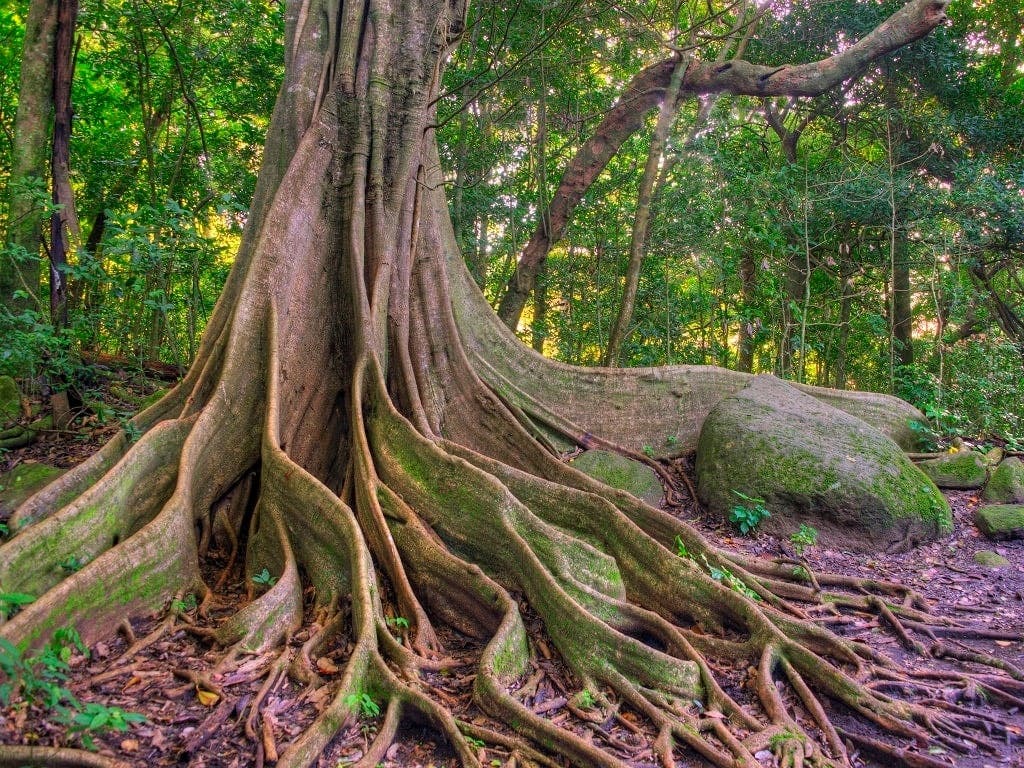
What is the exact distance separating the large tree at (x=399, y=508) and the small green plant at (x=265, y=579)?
0.44ft

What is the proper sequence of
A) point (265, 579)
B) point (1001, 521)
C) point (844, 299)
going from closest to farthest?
1. point (265, 579)
2. point (1001, 521)
3. point (844, 299)

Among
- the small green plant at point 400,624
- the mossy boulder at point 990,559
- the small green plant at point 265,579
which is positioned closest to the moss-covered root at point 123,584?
the small green plant at point 265,579

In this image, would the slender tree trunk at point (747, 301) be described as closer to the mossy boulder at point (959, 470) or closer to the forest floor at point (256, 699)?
the mossy boulder at point (959, 470)

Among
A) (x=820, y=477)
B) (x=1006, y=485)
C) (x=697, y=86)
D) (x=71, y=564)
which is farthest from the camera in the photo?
(x=697, y=86)

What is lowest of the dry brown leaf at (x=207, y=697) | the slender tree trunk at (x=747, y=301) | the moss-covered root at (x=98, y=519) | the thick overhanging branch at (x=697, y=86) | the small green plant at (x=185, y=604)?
the dry brown leaf at (x=207, y=697)

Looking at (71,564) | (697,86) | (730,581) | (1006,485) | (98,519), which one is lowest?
(730,581)

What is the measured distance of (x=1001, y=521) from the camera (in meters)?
6.10

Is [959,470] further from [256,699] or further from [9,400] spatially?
[9,400]

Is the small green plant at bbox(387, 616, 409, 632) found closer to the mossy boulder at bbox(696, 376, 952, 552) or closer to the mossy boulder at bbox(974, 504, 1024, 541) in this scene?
the mossy boulder at bbox(696, 376, 952, 552)

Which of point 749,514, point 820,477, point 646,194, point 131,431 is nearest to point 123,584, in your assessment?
point 131,431

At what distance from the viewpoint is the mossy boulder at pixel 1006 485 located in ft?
21.6

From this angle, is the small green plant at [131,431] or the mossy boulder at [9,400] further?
the mossy boulder at [9,400]

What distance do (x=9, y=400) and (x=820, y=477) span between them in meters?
8.12

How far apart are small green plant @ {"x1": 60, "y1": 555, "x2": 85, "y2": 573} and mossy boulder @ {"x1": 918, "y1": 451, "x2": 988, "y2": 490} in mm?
7721
